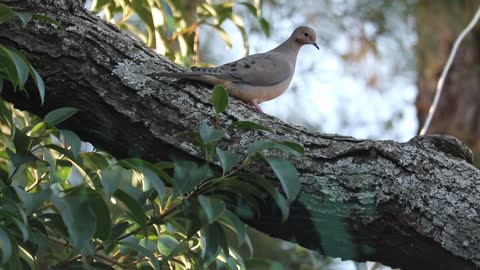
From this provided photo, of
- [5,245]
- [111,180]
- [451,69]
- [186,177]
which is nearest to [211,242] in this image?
[186,177]

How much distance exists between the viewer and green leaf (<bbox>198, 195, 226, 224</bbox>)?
1959 millimetres

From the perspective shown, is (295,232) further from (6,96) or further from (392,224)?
(6,96)

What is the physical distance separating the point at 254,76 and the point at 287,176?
1.55 meters

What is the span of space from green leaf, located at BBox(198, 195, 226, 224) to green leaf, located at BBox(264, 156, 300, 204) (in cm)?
16

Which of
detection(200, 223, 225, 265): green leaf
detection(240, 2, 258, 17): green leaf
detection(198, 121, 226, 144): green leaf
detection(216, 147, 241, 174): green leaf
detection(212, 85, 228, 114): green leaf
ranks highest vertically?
detection(240, 2, 258, 17): green leaf

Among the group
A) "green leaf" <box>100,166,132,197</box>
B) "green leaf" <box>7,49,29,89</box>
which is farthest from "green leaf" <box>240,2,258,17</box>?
"green leaf" <box>100,166,132,197</box>

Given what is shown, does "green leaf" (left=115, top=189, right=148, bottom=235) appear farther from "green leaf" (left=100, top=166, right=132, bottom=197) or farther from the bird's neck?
the bird's neck

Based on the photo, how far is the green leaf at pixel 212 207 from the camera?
196cm

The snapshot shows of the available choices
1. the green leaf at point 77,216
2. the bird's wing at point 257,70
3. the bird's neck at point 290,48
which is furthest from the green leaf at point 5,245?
the bird's neck at point 290,48

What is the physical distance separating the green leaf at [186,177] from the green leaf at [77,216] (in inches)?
10.9

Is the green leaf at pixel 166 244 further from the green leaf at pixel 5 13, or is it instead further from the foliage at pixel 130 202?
the green leaf at pixel 5 13

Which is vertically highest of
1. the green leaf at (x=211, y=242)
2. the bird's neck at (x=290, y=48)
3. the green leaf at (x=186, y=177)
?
the bird's neck at (x=290, y=48)

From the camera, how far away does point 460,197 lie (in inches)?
99.4

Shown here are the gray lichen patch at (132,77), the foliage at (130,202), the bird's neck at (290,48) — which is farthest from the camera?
the bird's neck at (290,48)
